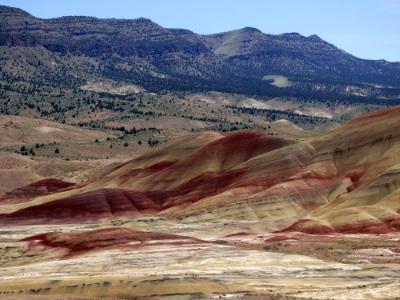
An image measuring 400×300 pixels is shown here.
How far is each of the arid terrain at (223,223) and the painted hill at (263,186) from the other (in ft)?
0.79

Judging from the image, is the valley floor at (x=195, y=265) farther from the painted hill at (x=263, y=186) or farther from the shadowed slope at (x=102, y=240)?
the painted hill at (x=263, y=186)

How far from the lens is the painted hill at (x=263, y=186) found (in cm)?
10994

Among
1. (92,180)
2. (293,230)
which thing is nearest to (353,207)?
(293,230)

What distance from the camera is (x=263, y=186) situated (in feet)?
417

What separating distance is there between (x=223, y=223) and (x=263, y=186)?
1678 cm

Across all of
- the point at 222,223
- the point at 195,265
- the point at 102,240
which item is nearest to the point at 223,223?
the point at 222,223

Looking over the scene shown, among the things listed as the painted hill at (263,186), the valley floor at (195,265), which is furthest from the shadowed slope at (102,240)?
the painted hill at (263,186)

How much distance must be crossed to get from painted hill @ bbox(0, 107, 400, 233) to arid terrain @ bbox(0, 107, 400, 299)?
24cm

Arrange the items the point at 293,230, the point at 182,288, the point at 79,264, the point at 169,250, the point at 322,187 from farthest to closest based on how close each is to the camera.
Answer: the point at 322,187 → the point at 293,230 → the point at 169,250 → the point at 79,264 → the point at 182,288

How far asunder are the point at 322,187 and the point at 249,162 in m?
19.2

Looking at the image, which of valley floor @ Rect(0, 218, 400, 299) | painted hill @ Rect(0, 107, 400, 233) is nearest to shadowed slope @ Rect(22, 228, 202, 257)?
valley floor @ Rect(0, 218, 400, 299)

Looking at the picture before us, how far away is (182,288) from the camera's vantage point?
6328 centimetres

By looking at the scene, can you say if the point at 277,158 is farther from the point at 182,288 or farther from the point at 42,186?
the point at 182,288

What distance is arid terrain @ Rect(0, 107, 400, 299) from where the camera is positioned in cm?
6631
